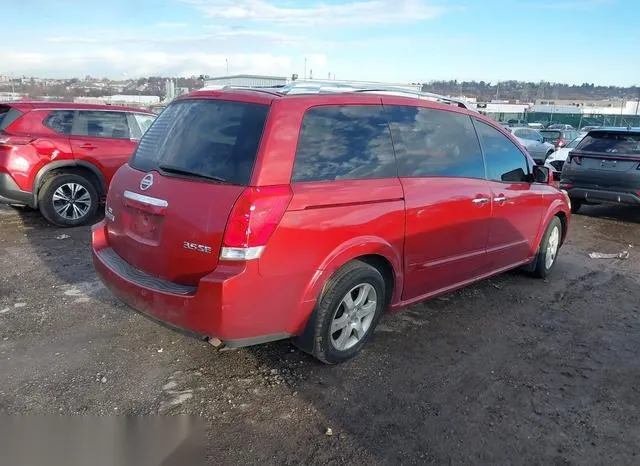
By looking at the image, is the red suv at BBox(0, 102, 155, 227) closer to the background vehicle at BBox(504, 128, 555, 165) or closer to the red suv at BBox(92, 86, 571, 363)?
the red suv at BBox(92, 86, 571, 363)

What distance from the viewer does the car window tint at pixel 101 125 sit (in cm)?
774

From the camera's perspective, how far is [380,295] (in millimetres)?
3752

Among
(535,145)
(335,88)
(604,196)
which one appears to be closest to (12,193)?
(335,88)

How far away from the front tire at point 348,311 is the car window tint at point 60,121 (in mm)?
5843

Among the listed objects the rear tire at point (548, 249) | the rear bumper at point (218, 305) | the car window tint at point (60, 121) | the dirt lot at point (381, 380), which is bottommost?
the dirt lot at point (381, 380)

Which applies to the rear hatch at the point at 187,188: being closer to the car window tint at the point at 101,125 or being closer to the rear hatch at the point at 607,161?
the car window tint at the point at 101,125

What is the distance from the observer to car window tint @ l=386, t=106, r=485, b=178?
386 centimetres

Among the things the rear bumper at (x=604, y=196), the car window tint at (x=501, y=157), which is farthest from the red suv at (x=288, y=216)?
the rear bumper at (x=604, y=196)

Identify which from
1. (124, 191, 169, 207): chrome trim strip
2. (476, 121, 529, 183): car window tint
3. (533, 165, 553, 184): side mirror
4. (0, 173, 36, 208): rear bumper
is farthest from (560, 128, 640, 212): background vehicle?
(0, 173, 36, 208): rear bumper

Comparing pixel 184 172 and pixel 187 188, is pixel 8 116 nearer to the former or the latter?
pixel 184 172

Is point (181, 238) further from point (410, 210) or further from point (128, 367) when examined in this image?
point (410, 210)

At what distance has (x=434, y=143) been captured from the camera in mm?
4148

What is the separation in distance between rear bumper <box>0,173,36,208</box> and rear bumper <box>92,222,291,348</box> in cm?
466

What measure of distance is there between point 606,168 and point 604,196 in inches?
19.3
